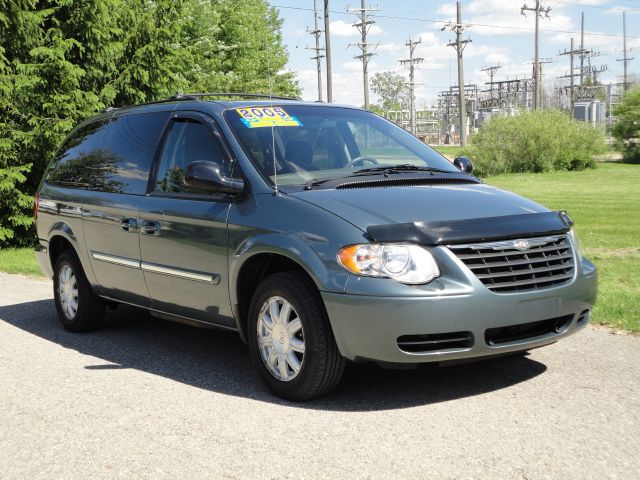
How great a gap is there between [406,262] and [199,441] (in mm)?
1420

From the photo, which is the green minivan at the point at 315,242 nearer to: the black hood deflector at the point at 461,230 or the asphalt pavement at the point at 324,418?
the black hood deflector at the point at 461,230

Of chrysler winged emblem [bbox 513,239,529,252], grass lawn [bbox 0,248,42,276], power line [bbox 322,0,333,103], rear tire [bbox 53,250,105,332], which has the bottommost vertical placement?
grass lawn [bbox 0,248,42,276]

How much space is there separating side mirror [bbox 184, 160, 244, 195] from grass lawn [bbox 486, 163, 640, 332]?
3501 mm

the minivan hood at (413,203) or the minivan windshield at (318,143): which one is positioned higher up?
the minivan windshield at (318,143)

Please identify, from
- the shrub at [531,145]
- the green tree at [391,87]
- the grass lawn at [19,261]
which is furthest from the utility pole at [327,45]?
the green tree at [391,87]

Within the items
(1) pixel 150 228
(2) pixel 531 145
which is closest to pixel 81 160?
(1) pixel 150 228

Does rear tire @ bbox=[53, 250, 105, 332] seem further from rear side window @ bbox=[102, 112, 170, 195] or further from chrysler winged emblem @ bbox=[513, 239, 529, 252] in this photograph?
chrysler winged emblem @ bbox=[513, 239, 529, 252]

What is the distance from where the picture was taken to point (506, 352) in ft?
15.3

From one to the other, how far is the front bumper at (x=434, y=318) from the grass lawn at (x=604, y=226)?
2504 millimetres

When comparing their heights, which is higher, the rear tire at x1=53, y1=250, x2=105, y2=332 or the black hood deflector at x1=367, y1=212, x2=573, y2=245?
the black hood deflector at x1=367, y1=212, x2=573, y2=245

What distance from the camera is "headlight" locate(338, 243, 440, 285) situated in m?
4.44

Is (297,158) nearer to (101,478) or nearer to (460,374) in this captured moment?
(460,374)

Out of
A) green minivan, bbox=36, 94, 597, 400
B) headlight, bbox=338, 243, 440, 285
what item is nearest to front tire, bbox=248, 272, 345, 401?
green minivan, bbox=36, 94, 597, 400

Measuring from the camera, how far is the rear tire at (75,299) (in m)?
7.22
